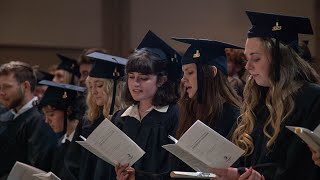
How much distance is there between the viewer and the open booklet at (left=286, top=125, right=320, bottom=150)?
8.64 feet

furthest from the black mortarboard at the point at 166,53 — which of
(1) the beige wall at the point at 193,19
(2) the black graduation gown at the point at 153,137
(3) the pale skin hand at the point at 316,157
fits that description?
(1) the beige wall at the point at 193,19

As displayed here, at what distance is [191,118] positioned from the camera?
149 inches

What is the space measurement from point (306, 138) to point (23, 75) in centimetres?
382

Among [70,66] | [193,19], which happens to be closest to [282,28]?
[70,66]

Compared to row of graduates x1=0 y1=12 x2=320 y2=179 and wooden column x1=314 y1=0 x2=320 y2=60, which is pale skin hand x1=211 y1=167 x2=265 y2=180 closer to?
row of graduates x1=0 y1=12 x2=320 y2=179

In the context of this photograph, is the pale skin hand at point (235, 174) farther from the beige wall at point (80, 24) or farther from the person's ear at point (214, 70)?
the beige wall at point (80, 24)

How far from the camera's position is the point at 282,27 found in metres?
3.25

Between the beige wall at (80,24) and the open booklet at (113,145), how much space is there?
15.3 ft

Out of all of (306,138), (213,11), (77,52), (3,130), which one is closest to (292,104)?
(306,138)

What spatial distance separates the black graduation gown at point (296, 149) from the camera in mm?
3025

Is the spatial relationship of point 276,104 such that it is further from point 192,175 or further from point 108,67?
point 108,67

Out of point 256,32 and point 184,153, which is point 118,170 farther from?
point 256,32

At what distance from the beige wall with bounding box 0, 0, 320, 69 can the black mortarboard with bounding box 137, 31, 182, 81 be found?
4.00 m

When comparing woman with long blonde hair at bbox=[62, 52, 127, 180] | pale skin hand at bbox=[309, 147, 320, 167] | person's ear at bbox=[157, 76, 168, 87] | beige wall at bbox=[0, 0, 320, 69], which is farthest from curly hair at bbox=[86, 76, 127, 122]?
beige wall at bbox=[0, 0, 320, 69]
